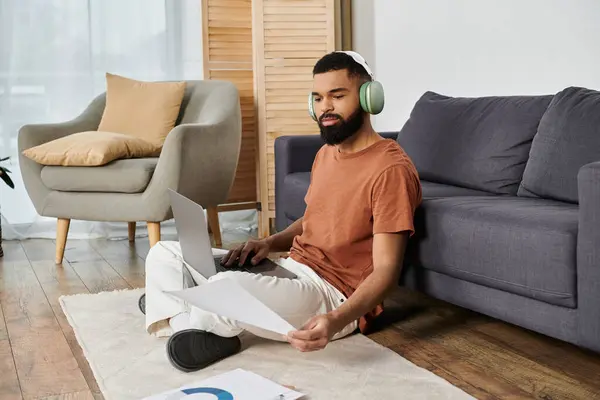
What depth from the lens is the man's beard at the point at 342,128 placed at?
2.06 meters

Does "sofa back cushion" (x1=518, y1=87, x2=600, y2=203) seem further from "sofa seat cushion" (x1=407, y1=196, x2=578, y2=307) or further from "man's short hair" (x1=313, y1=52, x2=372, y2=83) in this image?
"man's short hair" (x1=313, y1=52, x2=372, y2=83)

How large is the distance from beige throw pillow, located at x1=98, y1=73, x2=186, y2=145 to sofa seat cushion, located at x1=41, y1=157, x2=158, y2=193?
0.35 m

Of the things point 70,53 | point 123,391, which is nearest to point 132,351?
point 123,391

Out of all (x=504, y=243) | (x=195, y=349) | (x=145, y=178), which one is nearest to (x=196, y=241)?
(x=195, y=349)

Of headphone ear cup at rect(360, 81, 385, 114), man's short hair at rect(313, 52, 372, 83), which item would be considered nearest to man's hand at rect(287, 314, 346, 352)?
headphone ear cup at rect(360, 81, 385, 114)

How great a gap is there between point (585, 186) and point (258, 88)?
2673 mm

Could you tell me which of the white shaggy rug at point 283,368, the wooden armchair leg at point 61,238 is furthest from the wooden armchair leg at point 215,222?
the white shaggy rug at point 283,368

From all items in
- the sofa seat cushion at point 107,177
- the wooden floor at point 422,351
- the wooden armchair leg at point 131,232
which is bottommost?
the wooden armchair leg at point 131,232

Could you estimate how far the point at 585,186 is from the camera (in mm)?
1688

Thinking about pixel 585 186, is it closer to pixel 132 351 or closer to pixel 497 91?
pixel 132 351

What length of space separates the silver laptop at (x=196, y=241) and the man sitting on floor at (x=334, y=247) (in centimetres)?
A: 3

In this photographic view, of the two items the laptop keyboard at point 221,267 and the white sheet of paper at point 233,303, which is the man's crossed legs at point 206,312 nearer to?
the laptop keyboard at point 221,267

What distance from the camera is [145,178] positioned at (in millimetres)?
3268

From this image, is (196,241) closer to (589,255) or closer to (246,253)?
(246,253)
